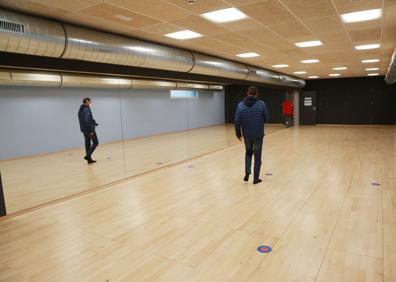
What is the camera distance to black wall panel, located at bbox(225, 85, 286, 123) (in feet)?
51.0

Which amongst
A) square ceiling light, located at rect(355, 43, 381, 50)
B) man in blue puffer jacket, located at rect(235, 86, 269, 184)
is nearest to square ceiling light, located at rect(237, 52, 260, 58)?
square ceiling light, located at rect(355, 43, 381, 50)

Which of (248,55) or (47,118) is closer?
(47,118)

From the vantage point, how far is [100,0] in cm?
290

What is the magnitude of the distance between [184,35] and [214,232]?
3.12 metres

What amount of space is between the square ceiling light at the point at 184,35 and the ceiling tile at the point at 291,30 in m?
1.18

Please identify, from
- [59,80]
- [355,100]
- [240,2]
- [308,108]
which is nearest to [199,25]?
[240,2]

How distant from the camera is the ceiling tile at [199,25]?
3649 millimetres

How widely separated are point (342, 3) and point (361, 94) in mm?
12306

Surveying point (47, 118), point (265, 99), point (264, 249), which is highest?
point (265, 99)

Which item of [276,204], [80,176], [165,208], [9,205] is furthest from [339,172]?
[9,205]

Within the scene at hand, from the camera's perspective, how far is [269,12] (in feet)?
11.4

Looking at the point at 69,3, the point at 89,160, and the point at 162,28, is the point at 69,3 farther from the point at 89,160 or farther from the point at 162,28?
the point at 89,160

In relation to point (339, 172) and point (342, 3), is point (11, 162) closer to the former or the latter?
point (342, 3)

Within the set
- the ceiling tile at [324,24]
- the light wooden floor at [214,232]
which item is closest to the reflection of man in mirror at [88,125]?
the light wooden floor at [214,232]
